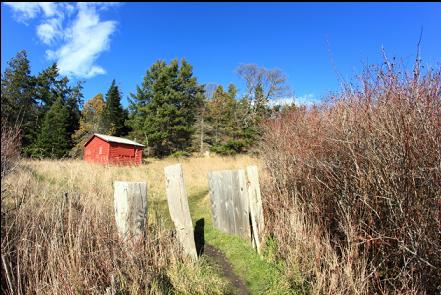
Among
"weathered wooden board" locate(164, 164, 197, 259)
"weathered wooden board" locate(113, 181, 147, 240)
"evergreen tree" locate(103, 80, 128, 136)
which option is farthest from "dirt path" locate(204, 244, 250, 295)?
"evergreen tree" locate(103, 80, 128, 136)

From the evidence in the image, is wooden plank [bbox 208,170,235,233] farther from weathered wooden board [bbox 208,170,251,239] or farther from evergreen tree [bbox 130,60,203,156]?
evergreen tree [bbox 130,60,203,156]

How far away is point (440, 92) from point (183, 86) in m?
31.0

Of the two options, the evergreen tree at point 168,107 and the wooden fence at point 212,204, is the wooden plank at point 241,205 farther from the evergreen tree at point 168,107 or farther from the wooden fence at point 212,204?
the evergreen tree at point 168,107

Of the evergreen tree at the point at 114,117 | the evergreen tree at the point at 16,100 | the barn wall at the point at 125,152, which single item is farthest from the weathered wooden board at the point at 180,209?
the evergreen tree at the point at 114,117

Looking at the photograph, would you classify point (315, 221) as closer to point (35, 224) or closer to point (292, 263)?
point (292, 263)

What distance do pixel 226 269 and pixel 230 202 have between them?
5.58 feet

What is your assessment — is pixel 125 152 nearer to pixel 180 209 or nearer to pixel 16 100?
pixel 16 100

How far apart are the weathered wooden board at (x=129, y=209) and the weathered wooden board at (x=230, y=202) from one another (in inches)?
82.8

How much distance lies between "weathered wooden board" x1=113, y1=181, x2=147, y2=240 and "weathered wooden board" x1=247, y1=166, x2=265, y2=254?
76.3 inches

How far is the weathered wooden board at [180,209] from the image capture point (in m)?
4.76

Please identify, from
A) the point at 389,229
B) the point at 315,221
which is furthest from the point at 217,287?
the point at 389,229

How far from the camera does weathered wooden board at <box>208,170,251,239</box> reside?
19.3 ft

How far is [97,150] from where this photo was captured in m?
24.3

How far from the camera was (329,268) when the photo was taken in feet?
11.6
